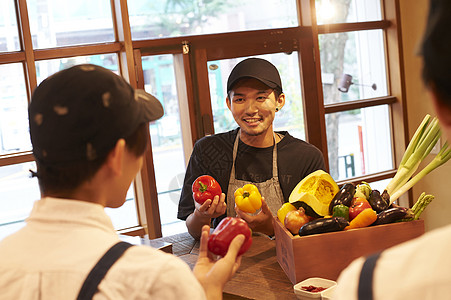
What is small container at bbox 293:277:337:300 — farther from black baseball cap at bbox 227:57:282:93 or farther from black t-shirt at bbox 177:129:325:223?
black baseball cap at bbox 227:57:282:93

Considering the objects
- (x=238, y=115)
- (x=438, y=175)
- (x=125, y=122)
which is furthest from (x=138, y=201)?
(x=125, y=122)

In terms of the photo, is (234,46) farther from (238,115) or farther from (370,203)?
(370,203)

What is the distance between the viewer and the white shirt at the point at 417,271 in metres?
0.57

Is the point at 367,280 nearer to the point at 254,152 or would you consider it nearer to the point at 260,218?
the point at 260,218

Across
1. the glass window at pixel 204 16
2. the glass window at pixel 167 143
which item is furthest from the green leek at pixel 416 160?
the glass window at pixel 204 16

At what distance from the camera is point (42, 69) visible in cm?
356

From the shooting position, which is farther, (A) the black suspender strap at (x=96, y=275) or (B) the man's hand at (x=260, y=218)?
(B) the man's hand at (x=260, y=218)

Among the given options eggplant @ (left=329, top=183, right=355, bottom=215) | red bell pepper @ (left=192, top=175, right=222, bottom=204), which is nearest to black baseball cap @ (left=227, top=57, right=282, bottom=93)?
red bell pepper @ (left=192, top=175, right=222, bottom=204)

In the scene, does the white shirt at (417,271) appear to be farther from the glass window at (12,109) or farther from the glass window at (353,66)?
the glass window at (353,66)

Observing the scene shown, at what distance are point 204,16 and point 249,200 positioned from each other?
2.20 metres

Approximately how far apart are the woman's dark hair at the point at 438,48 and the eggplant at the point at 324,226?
1161 millimetres

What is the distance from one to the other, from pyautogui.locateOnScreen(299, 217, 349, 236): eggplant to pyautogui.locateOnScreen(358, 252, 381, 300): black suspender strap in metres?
1.10

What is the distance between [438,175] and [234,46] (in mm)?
2173

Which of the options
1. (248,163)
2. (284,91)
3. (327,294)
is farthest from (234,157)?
(284,91)
